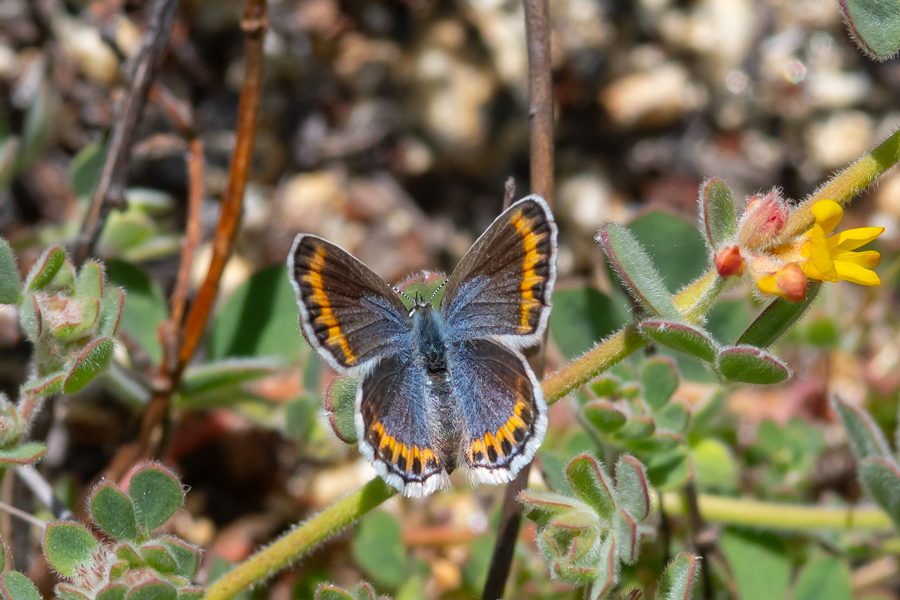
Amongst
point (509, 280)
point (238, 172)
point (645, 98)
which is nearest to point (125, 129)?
point (238, 172)

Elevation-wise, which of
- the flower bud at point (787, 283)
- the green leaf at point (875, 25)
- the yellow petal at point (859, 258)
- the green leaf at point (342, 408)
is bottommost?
the green leaf at point (342, 408)

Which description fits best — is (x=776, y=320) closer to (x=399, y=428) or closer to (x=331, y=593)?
(x=399, y=428)

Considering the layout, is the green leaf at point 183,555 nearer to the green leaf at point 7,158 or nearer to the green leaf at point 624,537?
the green leaf at point 624,537

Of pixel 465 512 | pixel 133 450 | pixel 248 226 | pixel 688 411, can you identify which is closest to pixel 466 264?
pixel 688 411

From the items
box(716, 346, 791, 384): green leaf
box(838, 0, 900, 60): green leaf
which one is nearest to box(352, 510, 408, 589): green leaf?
box(716, 346, 791, 384): green leaf

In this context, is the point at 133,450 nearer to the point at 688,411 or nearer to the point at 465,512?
the point at 465,512

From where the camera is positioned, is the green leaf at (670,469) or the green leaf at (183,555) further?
the green leaf at (670,469)

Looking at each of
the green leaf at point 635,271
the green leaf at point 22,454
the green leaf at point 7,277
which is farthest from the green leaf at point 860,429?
the green leaf at point 7,277
